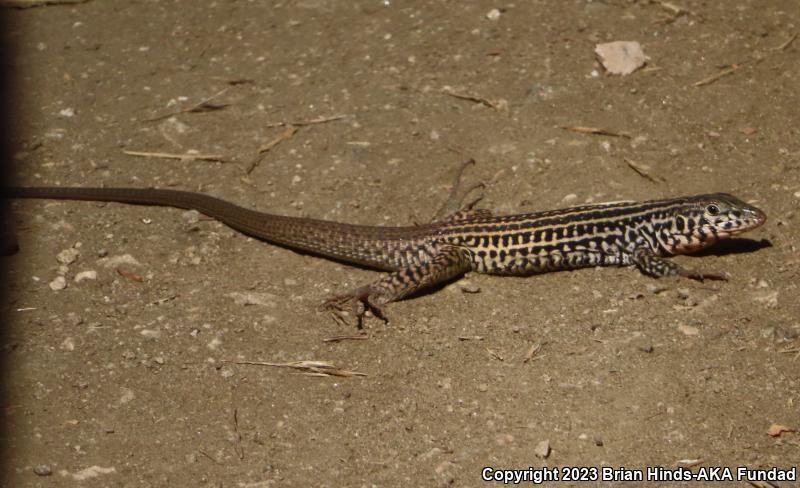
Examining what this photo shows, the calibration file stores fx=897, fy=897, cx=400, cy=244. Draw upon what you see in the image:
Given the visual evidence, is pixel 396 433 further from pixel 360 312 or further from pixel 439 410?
pixel 360 312

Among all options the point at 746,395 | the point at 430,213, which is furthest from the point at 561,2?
the point at 746,395

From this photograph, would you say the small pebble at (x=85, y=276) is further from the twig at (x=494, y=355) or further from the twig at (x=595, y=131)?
the twig at (x=595, y=131)

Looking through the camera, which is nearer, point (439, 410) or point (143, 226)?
point (439, 410)

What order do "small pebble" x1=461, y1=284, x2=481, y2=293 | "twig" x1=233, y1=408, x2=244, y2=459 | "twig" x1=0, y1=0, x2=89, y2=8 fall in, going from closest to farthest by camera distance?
1. "twig" x1=233, y1=408, x2=244, y2=459
2. "small pebble" x1=461, y1=284, x2=481, y2=293
3. "twig" x1=0, y1=0, x2=89, y2=8

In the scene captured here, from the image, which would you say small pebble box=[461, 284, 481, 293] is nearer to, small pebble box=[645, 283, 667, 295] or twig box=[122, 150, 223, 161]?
small pebble box=[645, 283, 667, 295]

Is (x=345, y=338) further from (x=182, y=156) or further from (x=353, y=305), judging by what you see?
(x=182, y=156)

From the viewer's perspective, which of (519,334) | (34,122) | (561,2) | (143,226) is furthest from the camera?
(561,2)

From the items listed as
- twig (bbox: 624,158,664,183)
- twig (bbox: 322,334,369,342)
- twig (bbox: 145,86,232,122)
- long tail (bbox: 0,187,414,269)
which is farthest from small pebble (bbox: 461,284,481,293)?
twig (bbox: 145,86,232,122)
